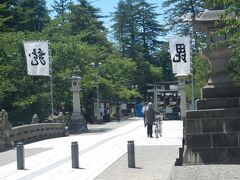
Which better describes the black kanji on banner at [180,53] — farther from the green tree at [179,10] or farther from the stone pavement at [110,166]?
the green tree at [179,10]

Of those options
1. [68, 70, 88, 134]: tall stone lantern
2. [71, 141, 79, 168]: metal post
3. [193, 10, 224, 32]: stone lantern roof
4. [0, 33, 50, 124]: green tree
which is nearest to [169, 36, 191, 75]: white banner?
[68, 70, 88, 134]: tall stone lantern

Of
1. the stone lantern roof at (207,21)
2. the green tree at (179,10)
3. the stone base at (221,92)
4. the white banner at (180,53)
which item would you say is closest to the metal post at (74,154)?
the stone base at (221,92)

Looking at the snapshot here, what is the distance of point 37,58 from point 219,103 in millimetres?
19329

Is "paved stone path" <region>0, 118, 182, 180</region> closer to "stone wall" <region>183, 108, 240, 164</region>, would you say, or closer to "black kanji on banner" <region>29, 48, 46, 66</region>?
"stone wall" <region>183, 108, 240, 164</region>

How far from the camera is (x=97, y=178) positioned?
13219 mm

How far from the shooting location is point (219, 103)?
14242 millimetres

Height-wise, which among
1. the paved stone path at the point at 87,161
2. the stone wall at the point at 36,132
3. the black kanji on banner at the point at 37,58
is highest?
the black kanji on banner at the point at 37,58

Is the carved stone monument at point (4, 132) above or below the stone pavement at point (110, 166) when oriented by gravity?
above

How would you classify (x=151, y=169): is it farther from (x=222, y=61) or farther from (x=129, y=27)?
(x=129, y=27)

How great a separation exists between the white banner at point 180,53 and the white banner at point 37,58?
7979 millimetres

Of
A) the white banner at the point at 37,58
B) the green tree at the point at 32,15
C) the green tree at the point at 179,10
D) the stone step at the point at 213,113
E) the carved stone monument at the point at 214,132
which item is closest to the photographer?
the carved stone monument at the point at 214,132

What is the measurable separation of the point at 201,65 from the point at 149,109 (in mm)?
17360

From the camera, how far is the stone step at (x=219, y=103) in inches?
559

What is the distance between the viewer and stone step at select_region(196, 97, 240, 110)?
1420 centimetres
